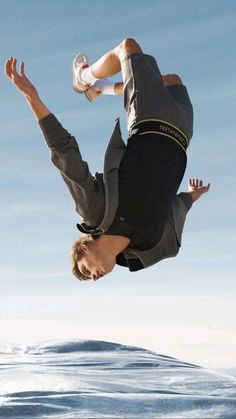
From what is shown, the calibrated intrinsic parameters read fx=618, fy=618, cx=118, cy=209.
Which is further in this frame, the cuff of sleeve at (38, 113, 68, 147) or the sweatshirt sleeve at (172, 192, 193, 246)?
the sweatshirt sleeve at (172, 192, 193, 246)

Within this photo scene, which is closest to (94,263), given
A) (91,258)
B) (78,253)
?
(91,258)

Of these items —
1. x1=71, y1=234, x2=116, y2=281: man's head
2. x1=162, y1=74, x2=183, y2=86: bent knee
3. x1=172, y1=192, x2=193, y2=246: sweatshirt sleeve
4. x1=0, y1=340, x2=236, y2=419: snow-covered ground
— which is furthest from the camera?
x1=162, y1=74, x2=183, y2=86: bent knee

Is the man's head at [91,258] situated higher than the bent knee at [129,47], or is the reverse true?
the bent knee at [129,47]

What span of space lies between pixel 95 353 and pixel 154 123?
5861 mm

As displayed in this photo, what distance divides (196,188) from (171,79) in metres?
1.33

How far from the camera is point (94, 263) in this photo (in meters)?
6.06

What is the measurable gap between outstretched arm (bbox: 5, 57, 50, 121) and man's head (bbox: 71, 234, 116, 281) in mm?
1344

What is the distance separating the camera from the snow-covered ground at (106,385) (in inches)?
241

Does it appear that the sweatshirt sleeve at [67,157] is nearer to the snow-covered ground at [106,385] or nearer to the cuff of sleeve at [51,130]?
the cuff of sleeve at [51,130]

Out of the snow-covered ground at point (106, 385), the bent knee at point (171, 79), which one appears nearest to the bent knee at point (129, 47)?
the bent knee at point (171, 79)

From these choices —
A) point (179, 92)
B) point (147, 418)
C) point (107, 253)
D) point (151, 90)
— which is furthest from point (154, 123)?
point (147, 418)

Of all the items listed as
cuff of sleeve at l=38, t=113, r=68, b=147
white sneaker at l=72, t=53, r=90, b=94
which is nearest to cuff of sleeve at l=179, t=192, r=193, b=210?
white sneaker at l=72, t=53, r=90, b=94

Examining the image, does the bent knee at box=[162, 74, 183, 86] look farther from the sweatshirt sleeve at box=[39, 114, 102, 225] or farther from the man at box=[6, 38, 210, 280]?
the sweatshirt sleeve at box=[39, 114, 102, 225]

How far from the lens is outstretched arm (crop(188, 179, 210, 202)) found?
712 cm
